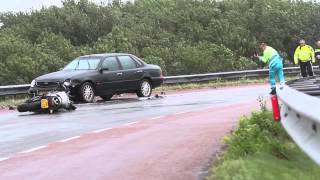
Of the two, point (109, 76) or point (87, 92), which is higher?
point (109, 76)

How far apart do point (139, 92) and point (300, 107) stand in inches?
A: 705

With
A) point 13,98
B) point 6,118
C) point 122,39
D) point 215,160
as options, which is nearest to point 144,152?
point 215,160

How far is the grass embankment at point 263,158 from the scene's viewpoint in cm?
664

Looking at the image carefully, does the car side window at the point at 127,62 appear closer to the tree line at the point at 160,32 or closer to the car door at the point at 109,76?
the car door at the point at 109,76

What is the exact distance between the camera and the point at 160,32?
241 feet

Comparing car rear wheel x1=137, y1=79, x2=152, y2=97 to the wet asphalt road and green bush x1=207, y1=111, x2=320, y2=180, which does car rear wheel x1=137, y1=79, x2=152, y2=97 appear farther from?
green bush x1=207, y1=111, x2=320, y2=180

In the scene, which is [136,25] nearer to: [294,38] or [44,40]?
[44,40]

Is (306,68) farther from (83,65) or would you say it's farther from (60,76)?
(60,76)

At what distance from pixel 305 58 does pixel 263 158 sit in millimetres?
16247

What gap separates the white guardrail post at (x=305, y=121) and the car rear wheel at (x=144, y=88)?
16.4m

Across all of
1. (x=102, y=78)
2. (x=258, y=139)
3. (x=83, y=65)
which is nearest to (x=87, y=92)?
(x=102, y=78)

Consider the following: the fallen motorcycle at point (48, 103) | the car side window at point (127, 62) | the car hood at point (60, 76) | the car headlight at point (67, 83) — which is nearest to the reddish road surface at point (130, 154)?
the fallen motorcycle at point (48, 103)

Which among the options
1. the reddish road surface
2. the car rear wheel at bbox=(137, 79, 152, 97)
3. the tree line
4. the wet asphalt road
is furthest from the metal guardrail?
the tree line

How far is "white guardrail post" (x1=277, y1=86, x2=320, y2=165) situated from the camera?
529 centimetres
